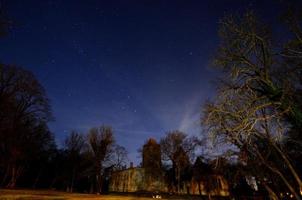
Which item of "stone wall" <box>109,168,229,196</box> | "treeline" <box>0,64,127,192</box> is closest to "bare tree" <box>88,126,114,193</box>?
"treeline" <box>0,64,127,192</box>

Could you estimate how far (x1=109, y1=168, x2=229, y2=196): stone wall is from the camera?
47.8 m

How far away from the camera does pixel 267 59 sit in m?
11.0

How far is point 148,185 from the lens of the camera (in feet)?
159

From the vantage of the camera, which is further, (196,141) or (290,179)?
(196,141)

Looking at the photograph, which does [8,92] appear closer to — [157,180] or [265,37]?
[265,37]

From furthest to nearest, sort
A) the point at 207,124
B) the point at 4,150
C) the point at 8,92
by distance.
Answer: the point at 4,150 → the point at 8,92 → the point at 207,124

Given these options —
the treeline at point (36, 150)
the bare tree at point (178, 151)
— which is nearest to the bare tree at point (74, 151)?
the treeline at point (36, 150)

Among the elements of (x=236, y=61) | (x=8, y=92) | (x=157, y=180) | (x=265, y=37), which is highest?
(x=8, y=92)

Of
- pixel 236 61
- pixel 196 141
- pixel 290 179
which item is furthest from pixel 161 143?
pixel 236 61

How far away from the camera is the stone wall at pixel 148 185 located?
4778 cm

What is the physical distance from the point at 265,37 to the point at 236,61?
184 centimetres

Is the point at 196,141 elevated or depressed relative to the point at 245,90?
elevated

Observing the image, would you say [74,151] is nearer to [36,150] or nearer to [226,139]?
[36,150]

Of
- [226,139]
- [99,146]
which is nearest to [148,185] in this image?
[99,146]
